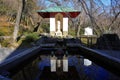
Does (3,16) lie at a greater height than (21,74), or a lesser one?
greater

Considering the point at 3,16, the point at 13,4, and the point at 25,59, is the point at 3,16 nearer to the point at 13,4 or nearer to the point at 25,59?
the point at 13,4

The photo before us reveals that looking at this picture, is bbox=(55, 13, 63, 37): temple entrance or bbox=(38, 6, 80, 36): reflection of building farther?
bbox=(55, 13, 63, 37): temple entrance

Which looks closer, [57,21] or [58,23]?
[58,23]

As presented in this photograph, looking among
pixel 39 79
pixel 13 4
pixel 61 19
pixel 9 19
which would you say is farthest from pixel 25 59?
pixel 9 19

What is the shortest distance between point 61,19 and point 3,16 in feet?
35.8

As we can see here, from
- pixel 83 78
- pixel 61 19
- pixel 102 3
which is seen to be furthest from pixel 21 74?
pixel 61 19

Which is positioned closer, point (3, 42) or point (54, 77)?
point (54, 77)

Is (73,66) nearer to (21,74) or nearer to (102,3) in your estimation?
(21,74)

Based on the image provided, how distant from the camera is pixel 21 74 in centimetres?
820

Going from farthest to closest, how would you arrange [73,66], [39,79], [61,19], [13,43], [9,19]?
[9,19]
[61,19]
[13,43]
[73,66]
[39,79]

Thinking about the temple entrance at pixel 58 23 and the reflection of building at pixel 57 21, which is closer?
the reflection of building at pixel 57 21

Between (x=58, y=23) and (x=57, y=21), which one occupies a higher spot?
(x=57, y=21)

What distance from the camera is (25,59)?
10617 millimetres

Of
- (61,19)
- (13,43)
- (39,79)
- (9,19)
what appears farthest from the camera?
(9,19)
